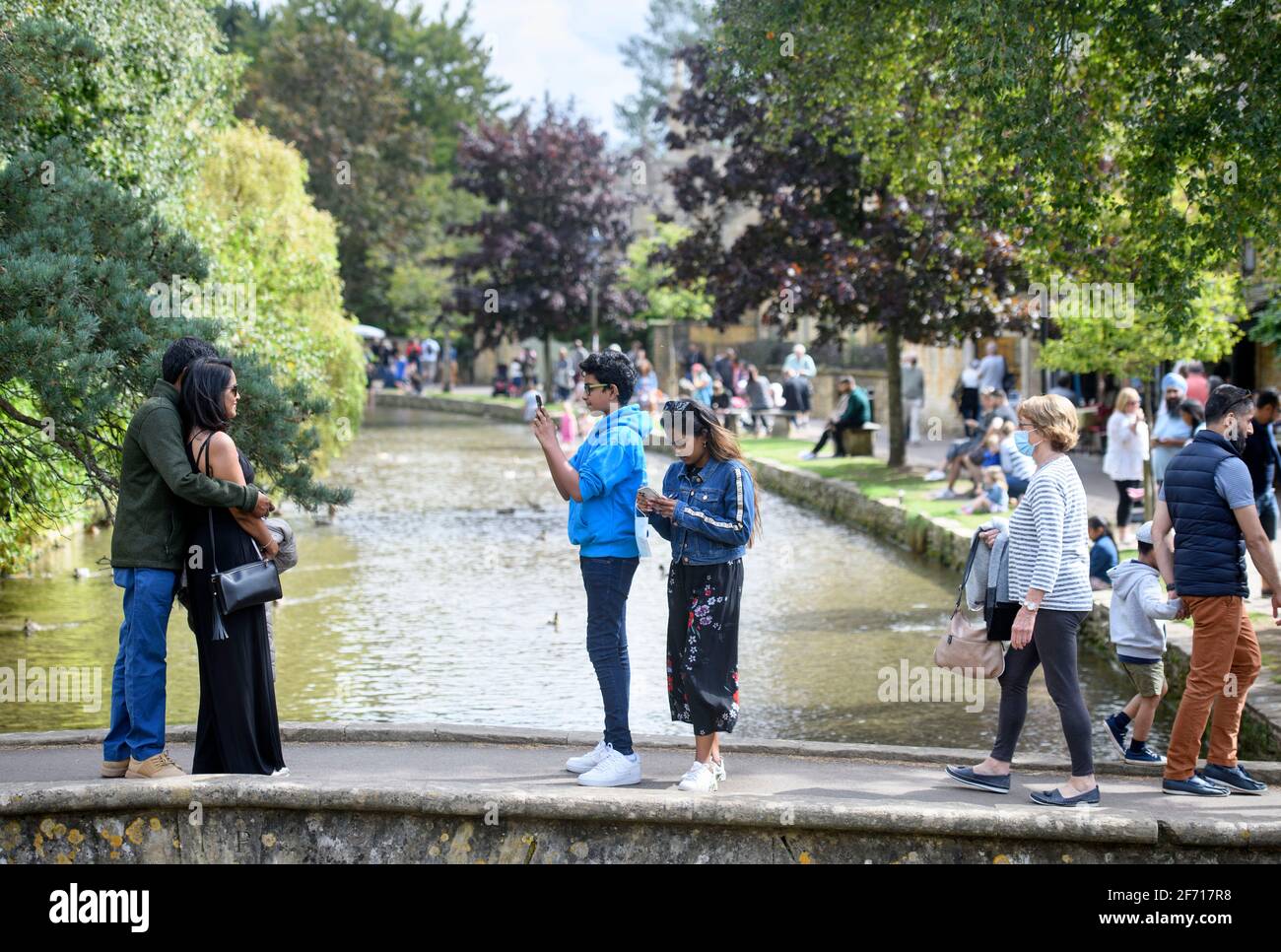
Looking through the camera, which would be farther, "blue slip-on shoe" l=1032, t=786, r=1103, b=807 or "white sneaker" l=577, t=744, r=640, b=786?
"white sneaker" l=577, t=744, r=640, b=786

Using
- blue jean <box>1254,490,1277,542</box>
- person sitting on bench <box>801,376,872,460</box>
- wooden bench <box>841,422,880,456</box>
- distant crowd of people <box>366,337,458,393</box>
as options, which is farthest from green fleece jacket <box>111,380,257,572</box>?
distant crowd of people <box>366,337,458,393</box>

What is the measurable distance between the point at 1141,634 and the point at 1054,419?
1.99 meters

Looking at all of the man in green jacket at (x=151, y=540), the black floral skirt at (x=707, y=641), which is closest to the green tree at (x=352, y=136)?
the man in green jacket at (x=151, y=540)

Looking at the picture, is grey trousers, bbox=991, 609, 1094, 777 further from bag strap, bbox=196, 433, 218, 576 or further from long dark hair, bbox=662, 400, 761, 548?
bag strap, bbox=196, 433, 218, 576

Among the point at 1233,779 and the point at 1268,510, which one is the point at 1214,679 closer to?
the point at 1233,779

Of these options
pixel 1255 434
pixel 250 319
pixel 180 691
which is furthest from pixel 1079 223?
pixel 250 319

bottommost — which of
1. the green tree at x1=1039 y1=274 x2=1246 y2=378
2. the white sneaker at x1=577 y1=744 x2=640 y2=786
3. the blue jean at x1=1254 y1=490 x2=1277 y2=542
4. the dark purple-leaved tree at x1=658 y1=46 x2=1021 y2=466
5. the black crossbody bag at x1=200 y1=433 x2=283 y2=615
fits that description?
the white sneaker at x1=577 y1=744 x2=640 y2=786

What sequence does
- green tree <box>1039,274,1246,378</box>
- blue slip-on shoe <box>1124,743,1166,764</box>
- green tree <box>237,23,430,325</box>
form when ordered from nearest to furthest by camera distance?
1. blue slip-on shoe <box>1124,743,1166,764</box>
2. green tree <box>1039,274,1246,378</box>
3. green tree <box>237,23,430,325</box>

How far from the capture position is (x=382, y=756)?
7.99m

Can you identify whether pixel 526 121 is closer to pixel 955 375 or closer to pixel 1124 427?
pixel 955 375

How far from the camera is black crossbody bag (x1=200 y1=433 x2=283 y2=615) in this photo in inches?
265

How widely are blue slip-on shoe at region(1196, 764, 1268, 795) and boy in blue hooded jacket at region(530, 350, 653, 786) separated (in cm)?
270

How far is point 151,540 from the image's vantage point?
6.86 meters

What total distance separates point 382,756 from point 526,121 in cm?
4153
